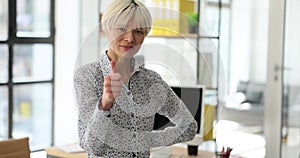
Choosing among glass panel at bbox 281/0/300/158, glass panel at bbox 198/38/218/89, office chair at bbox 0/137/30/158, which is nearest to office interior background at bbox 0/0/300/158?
glass panel at bbox 281/0/300/158

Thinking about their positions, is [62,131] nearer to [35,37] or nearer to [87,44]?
[35,37]

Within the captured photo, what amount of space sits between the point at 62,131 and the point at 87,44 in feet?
11.5

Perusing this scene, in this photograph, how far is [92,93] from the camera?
52.6 inches

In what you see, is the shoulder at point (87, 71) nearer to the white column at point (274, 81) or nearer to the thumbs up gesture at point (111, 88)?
the thumbs up gesture at point (111, 88)

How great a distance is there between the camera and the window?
429 centimetres

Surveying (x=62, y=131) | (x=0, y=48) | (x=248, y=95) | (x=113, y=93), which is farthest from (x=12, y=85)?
(x=113, y=93)

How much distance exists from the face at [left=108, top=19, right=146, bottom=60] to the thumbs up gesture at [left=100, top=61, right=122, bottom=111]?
79 mm

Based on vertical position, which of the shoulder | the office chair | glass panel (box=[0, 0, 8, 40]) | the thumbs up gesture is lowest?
the office chair

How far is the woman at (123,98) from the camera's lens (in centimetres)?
132

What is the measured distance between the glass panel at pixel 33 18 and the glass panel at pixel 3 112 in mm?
548

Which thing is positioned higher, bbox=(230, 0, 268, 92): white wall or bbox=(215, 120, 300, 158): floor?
bbox=(230, 0, 268, 92): white wall

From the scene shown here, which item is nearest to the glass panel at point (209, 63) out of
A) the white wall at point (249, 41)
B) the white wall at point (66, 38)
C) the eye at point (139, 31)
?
the eye at point (139, 31)

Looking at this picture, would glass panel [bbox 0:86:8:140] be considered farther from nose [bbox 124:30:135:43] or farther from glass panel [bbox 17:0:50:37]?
nose [bbox 124:30:135:43]

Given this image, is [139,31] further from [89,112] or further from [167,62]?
[89,112]
